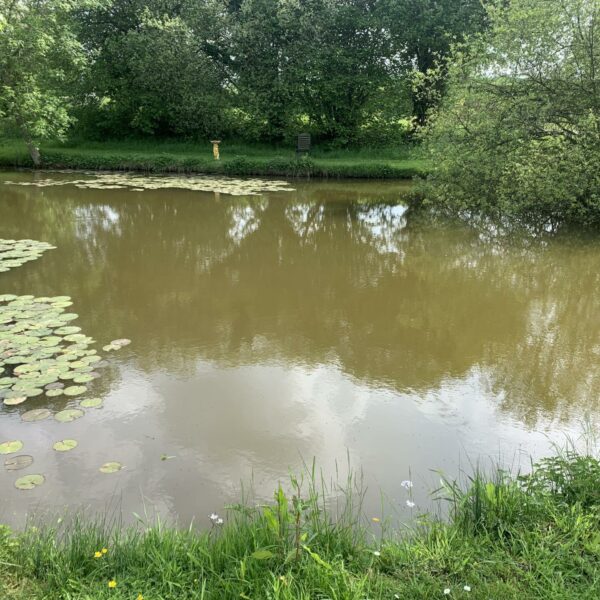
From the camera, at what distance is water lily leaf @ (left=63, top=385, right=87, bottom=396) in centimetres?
436

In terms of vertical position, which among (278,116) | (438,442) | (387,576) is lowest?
(438,442)

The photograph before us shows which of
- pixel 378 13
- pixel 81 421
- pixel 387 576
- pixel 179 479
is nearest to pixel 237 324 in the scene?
pixel 81 421

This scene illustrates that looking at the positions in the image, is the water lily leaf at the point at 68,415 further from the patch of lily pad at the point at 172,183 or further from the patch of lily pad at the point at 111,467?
the patch of lily pad at the point at 172,183

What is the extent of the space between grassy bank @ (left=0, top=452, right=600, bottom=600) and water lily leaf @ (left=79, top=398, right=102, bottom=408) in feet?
5.18

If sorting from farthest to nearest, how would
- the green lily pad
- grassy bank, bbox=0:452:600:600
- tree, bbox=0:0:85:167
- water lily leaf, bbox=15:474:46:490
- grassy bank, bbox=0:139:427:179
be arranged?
grassy bank, bbox=0:139:427:179
tree, bbox=0:0:85:167
the green lily pad
water lily leaf, bbox=15:474:46:490
grassy bank, bbox=0:452:600:600

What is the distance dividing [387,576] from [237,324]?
4.05 meters

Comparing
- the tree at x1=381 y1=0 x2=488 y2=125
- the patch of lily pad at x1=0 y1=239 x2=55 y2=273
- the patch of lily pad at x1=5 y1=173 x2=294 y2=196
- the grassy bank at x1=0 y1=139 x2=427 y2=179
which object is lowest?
the patch of lily pad at x1=0 y1=239 x2=55 y2=273

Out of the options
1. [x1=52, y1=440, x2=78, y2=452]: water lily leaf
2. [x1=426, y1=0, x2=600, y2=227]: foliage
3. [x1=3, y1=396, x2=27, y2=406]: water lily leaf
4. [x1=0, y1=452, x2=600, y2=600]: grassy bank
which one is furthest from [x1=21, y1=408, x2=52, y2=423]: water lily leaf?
[x1=426, y1=0, x2=600, y2=227]: foliage

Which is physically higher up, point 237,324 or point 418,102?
point 418,102

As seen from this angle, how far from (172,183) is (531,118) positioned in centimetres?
990

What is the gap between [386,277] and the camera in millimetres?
7914

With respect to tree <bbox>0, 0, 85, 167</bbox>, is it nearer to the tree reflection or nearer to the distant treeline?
the distant treeline

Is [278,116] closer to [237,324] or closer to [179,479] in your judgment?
[237,324]

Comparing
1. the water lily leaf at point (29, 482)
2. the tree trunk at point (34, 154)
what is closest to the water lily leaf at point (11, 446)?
the water lily leaf at point (29, 482)
